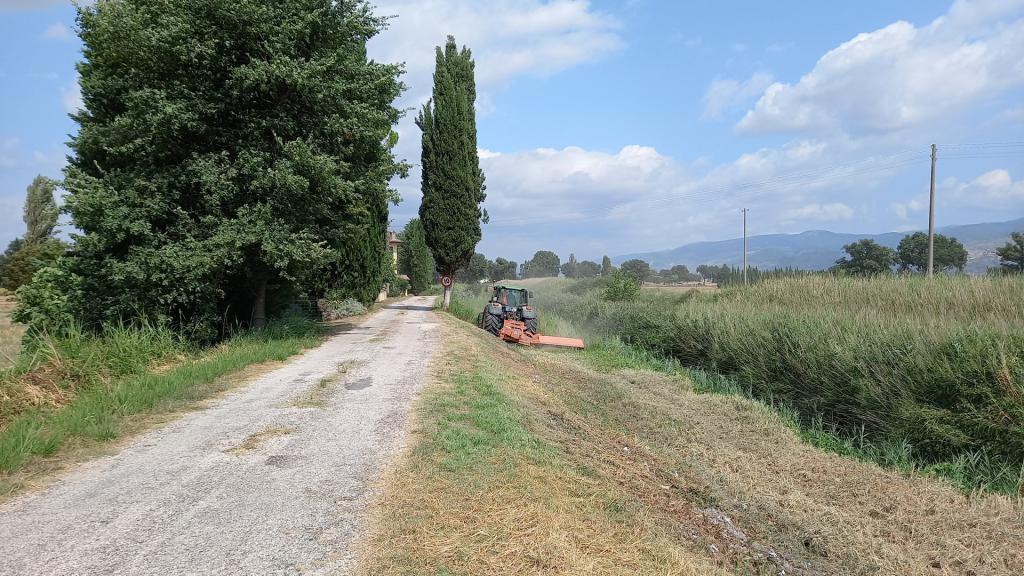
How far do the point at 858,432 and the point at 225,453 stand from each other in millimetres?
9040

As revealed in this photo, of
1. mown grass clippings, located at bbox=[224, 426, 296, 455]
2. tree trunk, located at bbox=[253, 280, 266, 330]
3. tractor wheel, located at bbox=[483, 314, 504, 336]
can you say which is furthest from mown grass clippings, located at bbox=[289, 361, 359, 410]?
tractor wheel, located at bbox=[483, 314, 504, 336]

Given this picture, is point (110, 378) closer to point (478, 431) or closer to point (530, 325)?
point (478, 431)

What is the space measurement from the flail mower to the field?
13.4 ft

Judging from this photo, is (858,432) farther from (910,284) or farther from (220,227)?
(220,227)

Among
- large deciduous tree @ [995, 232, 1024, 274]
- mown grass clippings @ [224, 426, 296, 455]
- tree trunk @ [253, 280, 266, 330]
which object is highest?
large deciduous tree @ [995, 232, 1024, 274]

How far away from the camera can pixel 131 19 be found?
11422mm

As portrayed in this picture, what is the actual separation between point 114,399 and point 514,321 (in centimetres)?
1299

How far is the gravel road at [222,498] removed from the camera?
11.0 feet

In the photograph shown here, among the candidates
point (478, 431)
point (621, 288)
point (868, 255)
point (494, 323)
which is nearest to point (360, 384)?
point (478, 431)

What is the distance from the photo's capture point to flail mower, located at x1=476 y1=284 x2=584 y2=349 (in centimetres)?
1841

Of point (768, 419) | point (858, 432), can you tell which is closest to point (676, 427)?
point (768, 419)

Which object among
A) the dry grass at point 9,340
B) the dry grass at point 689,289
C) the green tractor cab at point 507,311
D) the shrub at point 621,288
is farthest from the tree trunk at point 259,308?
the shrub at point 621,288

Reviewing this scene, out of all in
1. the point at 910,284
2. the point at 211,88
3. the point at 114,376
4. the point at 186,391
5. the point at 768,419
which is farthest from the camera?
the point at 910,284

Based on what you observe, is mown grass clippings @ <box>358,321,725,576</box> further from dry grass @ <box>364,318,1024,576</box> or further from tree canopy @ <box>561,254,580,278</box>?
tree canopy @ <box>561,254,580,278</box>
